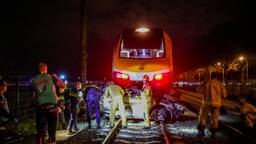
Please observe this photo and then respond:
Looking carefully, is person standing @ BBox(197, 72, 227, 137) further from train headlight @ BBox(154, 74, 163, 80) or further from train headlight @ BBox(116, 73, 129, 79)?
train headlight @ BBox(116, 73, 129, 79)

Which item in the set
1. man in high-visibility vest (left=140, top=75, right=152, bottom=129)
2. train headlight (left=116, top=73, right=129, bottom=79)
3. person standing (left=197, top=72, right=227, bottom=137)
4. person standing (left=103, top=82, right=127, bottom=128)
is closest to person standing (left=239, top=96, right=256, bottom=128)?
person standing (left=197, top=72, right=227, bottom=137)

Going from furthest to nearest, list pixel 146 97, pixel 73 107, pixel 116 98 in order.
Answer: pixel 146 97 < pixel 116 98 < pixel 73 107

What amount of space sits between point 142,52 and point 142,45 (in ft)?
1.19

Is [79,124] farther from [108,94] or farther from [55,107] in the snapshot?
[55,107]

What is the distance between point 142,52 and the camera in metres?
18.1

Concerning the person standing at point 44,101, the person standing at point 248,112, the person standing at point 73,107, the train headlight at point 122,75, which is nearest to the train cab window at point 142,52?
the train headlight at point 122,75

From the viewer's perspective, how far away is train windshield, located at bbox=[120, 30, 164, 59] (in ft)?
57.8

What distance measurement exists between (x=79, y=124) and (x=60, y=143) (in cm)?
478

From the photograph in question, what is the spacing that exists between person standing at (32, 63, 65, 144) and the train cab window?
9.27 meters

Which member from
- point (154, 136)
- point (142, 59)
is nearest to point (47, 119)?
point (154, 136)

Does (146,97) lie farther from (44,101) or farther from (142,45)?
(44,101)

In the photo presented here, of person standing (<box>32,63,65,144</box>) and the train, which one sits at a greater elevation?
the train

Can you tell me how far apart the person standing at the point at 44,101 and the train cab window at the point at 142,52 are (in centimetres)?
927

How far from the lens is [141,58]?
696 inches
